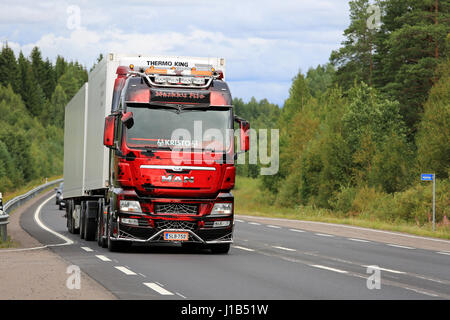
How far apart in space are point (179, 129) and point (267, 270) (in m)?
3.93

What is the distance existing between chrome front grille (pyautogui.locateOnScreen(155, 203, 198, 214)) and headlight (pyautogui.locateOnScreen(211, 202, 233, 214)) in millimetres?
395

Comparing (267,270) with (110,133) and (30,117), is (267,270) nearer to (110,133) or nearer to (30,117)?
(110,133)

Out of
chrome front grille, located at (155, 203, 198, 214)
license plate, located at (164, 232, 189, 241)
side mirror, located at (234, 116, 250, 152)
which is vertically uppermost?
side mirror, located at (234, 116, 250, 152)

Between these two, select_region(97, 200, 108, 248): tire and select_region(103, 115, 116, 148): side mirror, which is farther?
select_region(97, 200, 108, 248): tire

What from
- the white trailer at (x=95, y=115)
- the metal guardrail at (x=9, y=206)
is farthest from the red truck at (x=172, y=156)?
the metal guardrail at (x=9, y=206)

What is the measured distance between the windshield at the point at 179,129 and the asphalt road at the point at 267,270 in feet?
7.45

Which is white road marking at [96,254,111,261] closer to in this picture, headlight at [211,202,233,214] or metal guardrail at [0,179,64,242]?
headlight at [211,202,233,214]

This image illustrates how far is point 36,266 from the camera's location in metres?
14.0

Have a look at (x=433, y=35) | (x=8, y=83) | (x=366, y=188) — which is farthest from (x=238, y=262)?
(x=8, y=83)

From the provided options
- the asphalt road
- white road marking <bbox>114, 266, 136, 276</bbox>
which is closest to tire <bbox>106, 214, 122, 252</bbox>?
the asphalt road

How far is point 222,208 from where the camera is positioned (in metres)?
16.6

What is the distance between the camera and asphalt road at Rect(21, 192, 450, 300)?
10.8m

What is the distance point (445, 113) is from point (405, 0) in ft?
71.4
